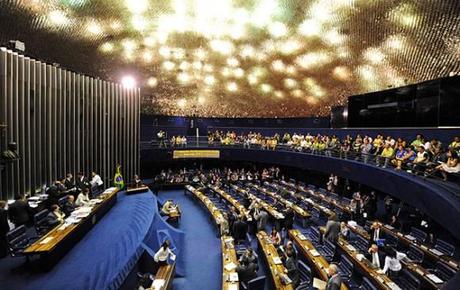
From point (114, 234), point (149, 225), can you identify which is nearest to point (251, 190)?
point (149, 225)

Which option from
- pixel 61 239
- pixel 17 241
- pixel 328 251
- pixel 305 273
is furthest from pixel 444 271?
pixel 17 241

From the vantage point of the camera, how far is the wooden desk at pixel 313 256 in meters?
7.41

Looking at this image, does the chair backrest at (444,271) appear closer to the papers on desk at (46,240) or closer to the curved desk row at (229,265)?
the curved desk row at (229,265)

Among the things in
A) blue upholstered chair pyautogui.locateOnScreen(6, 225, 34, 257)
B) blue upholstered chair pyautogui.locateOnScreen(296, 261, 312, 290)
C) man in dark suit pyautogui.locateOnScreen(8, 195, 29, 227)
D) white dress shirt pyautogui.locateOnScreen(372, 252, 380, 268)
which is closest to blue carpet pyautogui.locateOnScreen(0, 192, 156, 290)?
blue upholstered chair pyautogui.locateOnScreen(6, 225, 34, 257)

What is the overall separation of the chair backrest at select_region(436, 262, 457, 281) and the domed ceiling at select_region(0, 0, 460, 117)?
30.9 feet

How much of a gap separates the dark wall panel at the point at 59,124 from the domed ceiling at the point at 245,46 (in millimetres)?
4256

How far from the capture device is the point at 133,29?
64.3 feet

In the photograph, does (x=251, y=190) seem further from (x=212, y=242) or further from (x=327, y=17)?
(x=327, y=17)

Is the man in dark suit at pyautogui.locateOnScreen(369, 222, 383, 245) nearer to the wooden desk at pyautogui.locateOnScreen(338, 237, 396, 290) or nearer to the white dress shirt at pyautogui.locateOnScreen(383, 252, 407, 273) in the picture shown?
the wooden desk at pyautogui.locateOnScreen(338, 237, 396, 290)

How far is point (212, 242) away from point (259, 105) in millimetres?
15822

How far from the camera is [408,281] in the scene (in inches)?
281

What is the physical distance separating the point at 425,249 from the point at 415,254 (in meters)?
0.43

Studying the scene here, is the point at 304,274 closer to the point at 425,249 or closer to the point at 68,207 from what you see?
the point at 425,249

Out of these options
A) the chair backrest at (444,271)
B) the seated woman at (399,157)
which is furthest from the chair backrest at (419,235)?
the seated woman at (399,157)
